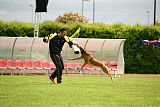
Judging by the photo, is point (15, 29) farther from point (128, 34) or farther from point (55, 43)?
point (55, 43)

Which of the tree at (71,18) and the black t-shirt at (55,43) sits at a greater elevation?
the tree at (71,18)

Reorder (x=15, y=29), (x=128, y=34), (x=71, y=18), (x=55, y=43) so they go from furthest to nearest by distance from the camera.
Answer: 1. (x=71, y=18)
2. (x=15, y=29)
3. (x=128, y=34)
4. (x=55, y=43)

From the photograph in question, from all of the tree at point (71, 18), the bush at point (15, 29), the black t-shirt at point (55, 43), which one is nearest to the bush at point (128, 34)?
the bush at point (15, 29)

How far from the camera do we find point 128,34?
1219 inches

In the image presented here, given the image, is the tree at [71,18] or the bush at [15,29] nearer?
the bush at [15,29]

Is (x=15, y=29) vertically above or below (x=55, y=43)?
above

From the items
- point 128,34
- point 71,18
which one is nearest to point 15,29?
point 128,34

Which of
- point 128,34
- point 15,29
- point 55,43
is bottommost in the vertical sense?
point 128,34

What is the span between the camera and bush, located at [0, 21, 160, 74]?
30312 millimetres

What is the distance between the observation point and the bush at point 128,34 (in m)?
30.3

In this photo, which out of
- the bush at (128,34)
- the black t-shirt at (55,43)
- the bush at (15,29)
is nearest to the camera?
the black t-shirt at (55,43)

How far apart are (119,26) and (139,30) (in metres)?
1.89

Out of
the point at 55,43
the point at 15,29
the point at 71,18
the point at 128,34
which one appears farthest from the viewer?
the point at 71,18

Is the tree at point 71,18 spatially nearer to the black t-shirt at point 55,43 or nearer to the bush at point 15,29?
the bush at point 15,29
